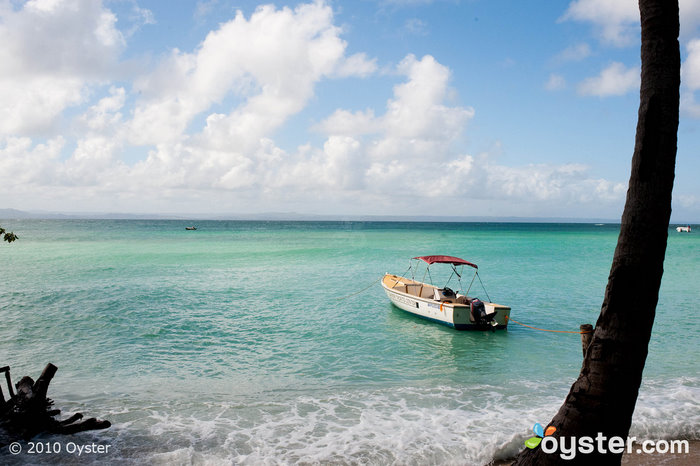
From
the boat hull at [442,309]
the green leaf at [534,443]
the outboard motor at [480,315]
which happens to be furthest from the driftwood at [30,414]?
the outboard motor at [480,315]

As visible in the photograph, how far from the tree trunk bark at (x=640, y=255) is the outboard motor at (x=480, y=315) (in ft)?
39.3

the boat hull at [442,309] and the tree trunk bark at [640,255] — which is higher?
the tree trunk bark at [640,255]

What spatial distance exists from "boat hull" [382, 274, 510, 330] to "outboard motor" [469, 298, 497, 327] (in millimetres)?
108

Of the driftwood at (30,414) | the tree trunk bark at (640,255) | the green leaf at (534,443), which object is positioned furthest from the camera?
the driftwood at (30,414)

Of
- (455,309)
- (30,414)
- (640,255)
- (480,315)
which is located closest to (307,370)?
(30,414)

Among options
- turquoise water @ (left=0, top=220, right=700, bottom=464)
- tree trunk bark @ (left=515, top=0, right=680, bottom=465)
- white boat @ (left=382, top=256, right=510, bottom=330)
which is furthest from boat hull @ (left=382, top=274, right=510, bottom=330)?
tree trunk bark @ (left=515, top=0, right=680, bottom=465)

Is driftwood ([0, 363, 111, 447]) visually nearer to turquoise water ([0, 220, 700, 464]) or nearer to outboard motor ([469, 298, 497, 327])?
turquoise water ([0, 220, 700, 464])

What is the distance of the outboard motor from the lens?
Result: 1634cm

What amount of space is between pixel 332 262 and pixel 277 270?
709cm

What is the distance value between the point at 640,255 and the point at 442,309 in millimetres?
13027

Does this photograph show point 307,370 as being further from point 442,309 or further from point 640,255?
point 640,255

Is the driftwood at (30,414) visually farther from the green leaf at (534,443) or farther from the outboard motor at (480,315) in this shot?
the outboard motor at (480,315)

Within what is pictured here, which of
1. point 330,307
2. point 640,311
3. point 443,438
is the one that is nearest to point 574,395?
point 640,311

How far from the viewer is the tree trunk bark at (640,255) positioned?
444 cm
